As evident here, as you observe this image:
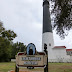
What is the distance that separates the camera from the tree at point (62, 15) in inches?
358

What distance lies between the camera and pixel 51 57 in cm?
2862

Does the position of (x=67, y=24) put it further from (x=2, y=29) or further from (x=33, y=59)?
(x=2, y=29)

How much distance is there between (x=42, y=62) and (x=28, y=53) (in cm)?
95

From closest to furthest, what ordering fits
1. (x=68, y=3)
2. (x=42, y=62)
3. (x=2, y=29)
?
1. (x=42, y=62)
2. (x=68, y=3)
3. (x=2, y=29)

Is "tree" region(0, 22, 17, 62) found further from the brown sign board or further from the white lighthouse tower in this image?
the brown sign board

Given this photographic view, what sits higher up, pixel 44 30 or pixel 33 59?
pixel 44 30

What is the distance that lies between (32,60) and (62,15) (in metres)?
5.72

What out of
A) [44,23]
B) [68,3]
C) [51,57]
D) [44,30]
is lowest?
[51,57]

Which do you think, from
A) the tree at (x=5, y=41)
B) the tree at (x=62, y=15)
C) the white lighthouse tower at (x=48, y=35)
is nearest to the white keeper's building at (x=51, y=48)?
the white lighthouse tower at (x=48, y=35)

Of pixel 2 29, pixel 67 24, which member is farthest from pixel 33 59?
pixel 2 29

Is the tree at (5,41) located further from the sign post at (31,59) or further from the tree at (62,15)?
the sign post at (31,59)

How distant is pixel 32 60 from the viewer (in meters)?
5.64

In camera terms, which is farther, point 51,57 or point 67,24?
point 51,57

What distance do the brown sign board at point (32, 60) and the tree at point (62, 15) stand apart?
5305 mm
